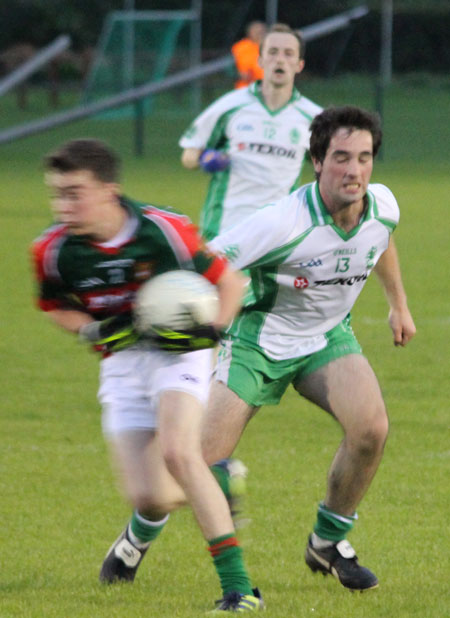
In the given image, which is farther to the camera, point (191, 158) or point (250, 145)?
point (250, 145)

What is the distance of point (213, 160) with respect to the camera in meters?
9.05

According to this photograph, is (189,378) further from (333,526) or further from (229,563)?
Answer: (333,526)

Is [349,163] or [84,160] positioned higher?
[84,160]

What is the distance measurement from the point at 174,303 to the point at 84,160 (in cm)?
56

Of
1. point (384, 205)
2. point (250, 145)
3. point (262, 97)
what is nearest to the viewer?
point (384, 205)

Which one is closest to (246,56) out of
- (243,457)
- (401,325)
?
(243,457)

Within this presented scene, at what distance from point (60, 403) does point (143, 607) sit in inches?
153

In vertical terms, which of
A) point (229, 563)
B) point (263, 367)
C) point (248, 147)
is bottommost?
point (248, 147)

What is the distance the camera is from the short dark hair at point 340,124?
16.1ft

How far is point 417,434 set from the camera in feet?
24.7

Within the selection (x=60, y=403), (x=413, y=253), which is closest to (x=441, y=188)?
(x=413, y=253)

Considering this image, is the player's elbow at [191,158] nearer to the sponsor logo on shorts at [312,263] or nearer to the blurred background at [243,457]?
the blurred background at [243,457]

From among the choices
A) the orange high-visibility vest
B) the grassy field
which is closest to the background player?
the orange high-visibility vest

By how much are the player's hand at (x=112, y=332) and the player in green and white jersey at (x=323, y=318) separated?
513 mm
